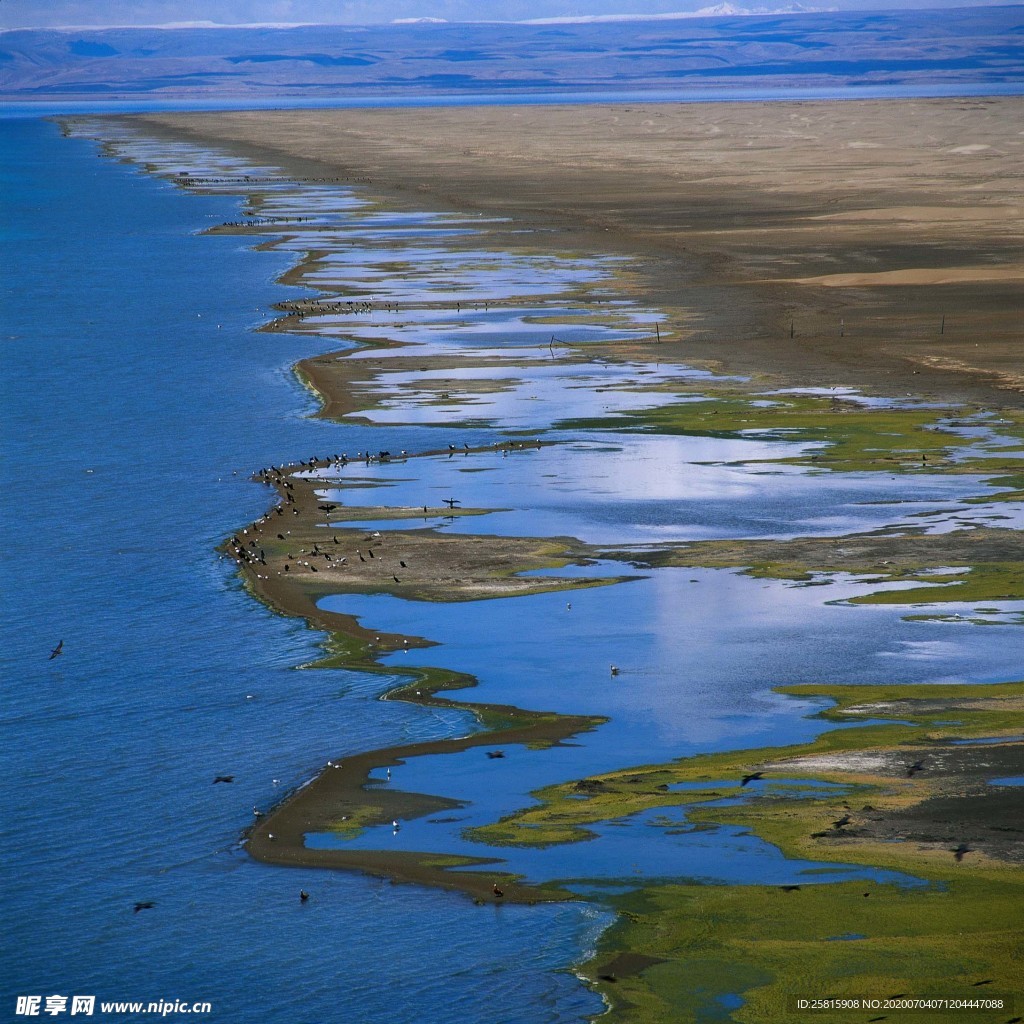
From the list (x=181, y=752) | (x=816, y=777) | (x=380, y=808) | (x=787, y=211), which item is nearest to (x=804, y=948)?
(x=816, y=777)

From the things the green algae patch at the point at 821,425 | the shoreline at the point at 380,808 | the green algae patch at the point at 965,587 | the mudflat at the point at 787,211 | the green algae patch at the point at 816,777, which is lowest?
the shoreline at the point at 380,808

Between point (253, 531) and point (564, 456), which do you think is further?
point (564, 456)

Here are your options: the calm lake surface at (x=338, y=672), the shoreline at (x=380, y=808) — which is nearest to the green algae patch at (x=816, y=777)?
the calm lake surface at (x=338, y=672)

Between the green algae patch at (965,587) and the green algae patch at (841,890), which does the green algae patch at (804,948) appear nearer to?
the green algae patch at (841,890)

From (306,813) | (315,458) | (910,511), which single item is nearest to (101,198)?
(315,458)

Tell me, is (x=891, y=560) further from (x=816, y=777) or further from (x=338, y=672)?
(x=338, y=672)

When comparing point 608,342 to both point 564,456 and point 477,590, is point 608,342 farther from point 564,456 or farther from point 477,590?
point 477,590
